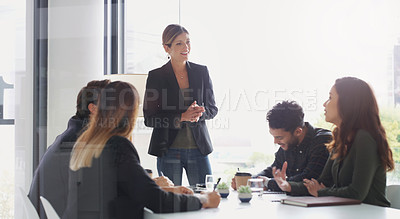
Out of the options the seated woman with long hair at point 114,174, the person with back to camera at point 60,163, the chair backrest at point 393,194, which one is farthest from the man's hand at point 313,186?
the person with back to camera at point 60,163

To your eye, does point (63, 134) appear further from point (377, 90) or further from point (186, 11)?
point (377, 90)

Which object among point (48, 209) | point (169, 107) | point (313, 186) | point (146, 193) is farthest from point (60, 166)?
point (313, 186)

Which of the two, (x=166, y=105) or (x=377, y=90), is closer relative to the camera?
(x=166, y=105)

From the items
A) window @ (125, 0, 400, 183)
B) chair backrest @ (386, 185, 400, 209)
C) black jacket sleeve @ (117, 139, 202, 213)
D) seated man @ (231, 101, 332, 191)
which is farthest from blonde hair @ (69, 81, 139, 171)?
chair backrest @ (386, 185, 400, 209)

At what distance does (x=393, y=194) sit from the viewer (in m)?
2.12

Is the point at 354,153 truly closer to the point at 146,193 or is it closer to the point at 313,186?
the point at 313,186

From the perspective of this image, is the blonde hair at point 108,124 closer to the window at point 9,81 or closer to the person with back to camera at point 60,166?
the person with back to camera at point 60,166

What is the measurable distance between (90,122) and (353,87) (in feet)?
4.17

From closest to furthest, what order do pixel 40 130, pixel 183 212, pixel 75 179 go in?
1. pixel 183 212
2. pixel 75 179
3. pixel 40 130

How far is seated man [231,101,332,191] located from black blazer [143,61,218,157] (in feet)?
1.80

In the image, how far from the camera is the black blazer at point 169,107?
278cm

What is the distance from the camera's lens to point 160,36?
334cm

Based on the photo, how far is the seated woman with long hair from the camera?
1.63 metres

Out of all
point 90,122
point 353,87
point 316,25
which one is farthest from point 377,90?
point 90,122
